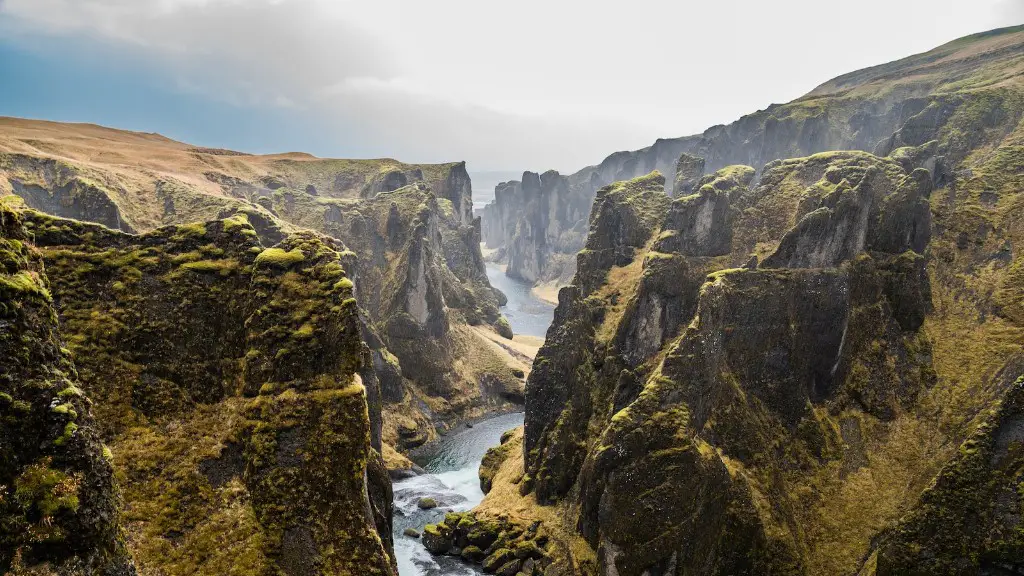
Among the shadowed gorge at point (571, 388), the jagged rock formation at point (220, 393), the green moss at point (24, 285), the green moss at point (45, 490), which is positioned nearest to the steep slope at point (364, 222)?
the shadowed gorge at point (571, 388)

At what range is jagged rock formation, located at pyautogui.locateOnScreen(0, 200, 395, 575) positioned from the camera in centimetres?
2825

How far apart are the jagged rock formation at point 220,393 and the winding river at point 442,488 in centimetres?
2869

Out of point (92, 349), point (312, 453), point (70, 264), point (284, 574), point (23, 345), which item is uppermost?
point (70, 264)

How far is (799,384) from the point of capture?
195ft

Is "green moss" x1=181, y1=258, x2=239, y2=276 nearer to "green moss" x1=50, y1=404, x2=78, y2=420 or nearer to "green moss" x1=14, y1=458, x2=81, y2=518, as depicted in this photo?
"green moss" x1=50, y1=404, x2=78, y2=420

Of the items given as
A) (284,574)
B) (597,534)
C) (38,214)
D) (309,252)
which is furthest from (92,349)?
(597,534)

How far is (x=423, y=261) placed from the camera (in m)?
122

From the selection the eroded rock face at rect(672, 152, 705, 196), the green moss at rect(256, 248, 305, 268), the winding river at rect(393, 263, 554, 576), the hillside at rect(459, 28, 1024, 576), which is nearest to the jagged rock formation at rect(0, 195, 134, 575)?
the green moss at rect(256, 248, 305, 268)

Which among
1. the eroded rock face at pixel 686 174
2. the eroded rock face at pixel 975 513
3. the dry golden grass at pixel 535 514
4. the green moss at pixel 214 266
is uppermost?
the eroded rock face at pixel 686 174

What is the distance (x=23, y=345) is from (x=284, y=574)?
691 inches

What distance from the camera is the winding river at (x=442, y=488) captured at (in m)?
60.5

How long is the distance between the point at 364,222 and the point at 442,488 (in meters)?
76.8

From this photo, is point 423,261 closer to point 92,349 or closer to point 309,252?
point 309,252

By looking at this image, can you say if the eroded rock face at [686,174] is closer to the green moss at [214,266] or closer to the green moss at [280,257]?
the green moss at [280,257]
